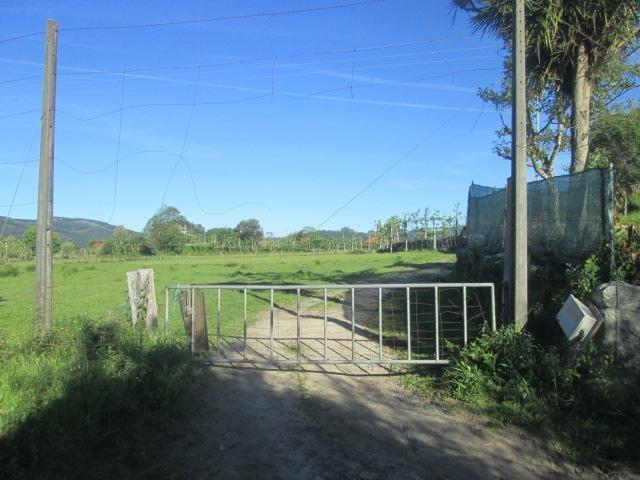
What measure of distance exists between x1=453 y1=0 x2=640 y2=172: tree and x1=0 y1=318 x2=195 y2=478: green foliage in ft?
27.6

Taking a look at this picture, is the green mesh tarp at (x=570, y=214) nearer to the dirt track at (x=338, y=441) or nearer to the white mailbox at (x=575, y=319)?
the white mailbox at (x=575, y=319)

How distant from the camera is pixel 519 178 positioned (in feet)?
21.0

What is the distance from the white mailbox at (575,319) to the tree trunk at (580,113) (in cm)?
543

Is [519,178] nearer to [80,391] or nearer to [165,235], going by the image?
[80,391]

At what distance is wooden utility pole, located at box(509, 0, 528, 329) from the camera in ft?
20.8

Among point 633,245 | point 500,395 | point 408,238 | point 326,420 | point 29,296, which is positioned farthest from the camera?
point 408,238

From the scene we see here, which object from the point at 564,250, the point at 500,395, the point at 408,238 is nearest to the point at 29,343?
the point at 500,395

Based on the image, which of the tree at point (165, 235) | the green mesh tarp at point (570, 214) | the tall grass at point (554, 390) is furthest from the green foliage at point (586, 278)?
the tree at point (165, 235)

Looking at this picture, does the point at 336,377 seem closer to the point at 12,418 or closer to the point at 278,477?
the point at 278,477

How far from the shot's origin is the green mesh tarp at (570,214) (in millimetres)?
5934

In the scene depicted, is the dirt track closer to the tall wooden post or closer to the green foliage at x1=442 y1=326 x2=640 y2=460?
the green foliage at x1=442 y1=326 x2=640 y2=460

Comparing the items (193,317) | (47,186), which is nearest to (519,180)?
(193,317)

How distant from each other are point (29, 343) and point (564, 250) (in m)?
6.50

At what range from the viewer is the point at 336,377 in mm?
6629
